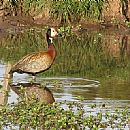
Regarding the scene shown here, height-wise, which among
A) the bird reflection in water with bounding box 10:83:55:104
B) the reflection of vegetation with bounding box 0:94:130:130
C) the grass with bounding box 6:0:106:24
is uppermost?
the grass with bounding box 6:0:106:24

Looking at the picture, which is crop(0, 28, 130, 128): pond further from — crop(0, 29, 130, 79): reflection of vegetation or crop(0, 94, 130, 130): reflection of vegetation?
crop(0, 94, 130, 130): reflection of vegetation

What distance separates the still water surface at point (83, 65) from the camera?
497 inches

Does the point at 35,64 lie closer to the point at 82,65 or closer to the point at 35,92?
the point at 35,92

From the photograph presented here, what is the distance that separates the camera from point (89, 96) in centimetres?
1238

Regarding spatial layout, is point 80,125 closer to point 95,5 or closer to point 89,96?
point 89,96

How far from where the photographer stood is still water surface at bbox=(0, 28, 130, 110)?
12627 millimetres

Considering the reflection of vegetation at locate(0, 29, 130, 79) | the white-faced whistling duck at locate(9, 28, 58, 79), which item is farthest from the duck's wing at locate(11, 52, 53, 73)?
the reflection of vegetation at locate(0, 29, 130, 79)

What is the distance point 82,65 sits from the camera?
16703 mm

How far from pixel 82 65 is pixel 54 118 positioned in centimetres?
678

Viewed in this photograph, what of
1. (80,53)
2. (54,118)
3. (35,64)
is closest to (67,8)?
(80,53)

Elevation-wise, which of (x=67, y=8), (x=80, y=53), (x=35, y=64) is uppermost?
(x=67, y=8)

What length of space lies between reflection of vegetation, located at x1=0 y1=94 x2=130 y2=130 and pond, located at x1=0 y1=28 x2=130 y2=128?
0.87 metres

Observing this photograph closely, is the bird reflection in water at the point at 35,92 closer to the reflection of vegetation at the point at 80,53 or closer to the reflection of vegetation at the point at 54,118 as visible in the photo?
the reflection of vegetation at the point at 54,118

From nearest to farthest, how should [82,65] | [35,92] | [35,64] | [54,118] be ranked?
[54,118]
[35,92]
[35,64]
[82,65]
